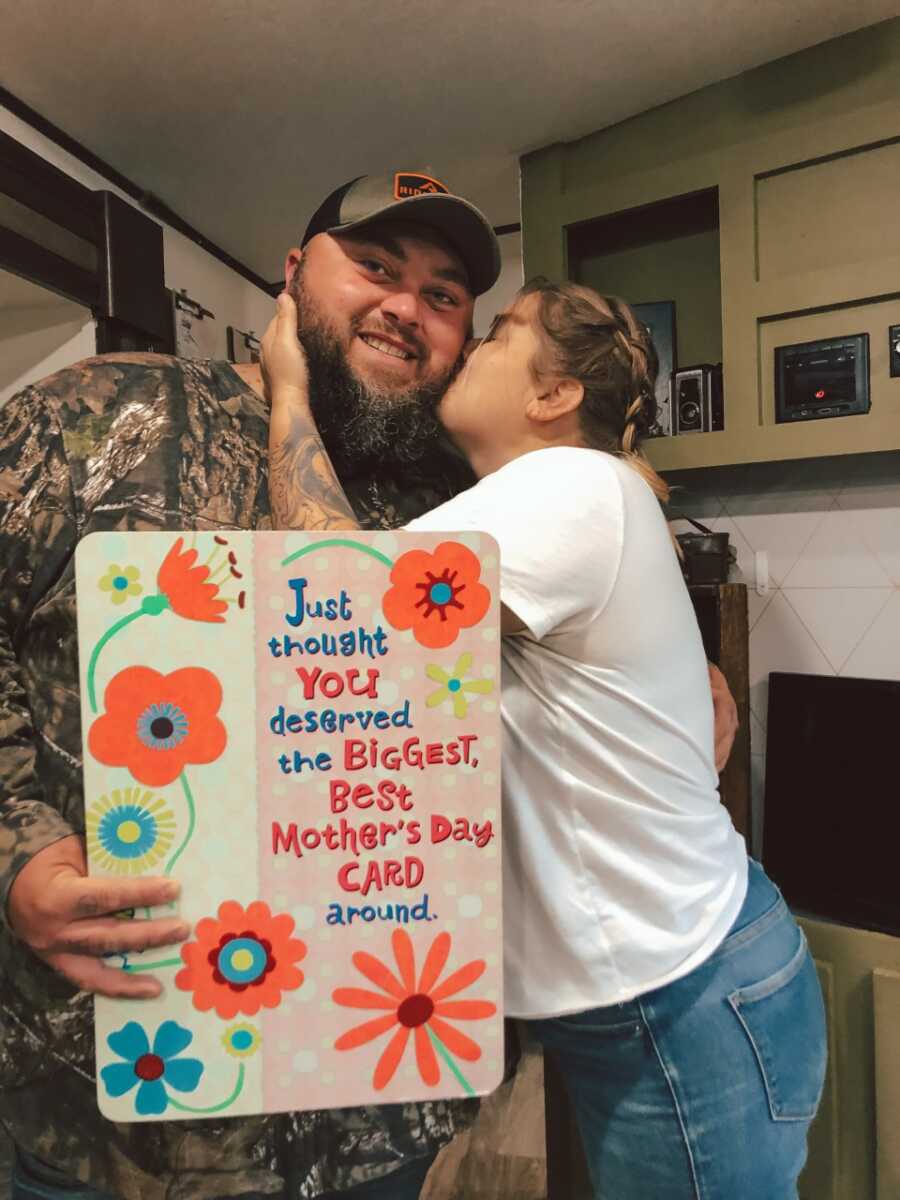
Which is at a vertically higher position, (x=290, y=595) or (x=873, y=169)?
(x=873, y=169)

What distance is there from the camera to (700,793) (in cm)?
76

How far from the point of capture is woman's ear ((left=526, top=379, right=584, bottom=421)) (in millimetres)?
863

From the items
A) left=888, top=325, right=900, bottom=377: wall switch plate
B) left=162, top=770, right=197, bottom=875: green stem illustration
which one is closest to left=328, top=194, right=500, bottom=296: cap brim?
left=162, top=770, right=197, bottom=875: green stem illustration

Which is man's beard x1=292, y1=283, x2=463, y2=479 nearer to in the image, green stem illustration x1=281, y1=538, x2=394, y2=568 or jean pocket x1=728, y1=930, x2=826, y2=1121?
green stem illustration x1=281, y1=538, x2=394, y2=568

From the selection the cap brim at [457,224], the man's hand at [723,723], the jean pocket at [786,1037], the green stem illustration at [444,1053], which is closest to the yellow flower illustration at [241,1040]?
the green stem illustration at [444,1053]

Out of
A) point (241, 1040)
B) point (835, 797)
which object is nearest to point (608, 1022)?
point (241, 1040)

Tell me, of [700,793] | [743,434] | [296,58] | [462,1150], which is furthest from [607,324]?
[462,1150]

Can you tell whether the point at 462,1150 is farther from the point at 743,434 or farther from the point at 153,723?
the point at 743,434

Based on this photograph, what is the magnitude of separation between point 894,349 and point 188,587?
5.37ft

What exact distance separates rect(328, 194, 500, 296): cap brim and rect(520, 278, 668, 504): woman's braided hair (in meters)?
0.09

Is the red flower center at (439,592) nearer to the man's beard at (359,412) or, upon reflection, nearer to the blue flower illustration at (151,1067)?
the blue flower illustration at (151,1067)

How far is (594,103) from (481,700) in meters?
1.76

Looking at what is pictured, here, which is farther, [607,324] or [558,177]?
[558,177]

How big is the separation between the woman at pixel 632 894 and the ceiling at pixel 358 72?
122cm
